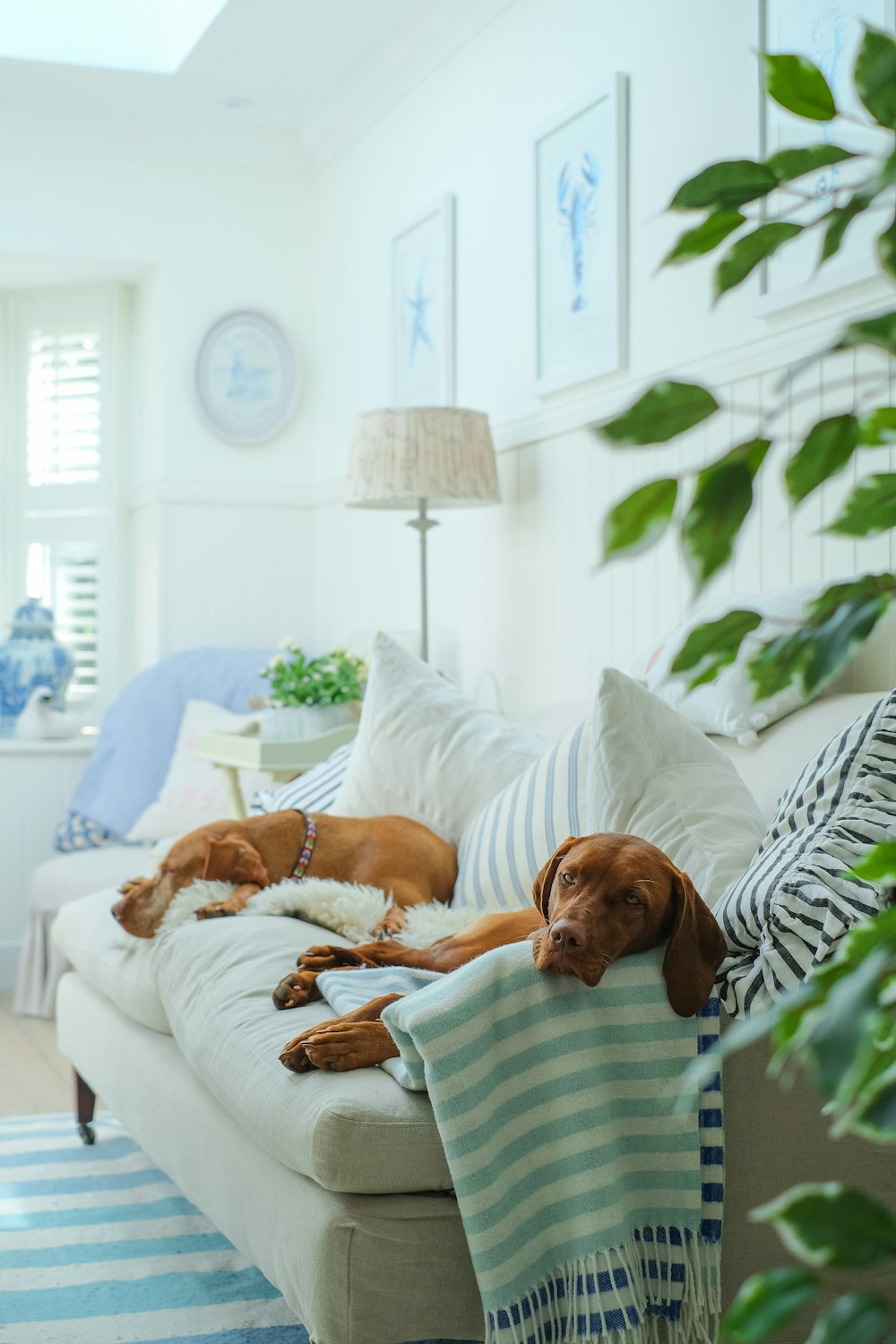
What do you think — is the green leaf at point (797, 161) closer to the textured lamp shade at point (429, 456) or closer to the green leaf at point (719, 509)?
the green leaf at point (719, 509)

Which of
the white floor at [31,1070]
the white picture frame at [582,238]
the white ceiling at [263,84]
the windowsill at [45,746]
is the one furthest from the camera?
the windowsill at [45,746]

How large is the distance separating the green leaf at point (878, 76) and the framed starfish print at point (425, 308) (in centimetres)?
322

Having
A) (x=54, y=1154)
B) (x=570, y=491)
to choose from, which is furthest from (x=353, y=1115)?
(x=570, y=491)

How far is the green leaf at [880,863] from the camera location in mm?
530

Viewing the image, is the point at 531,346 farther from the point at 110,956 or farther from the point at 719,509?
the point at 719,509

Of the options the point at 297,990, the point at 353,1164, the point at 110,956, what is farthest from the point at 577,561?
the point at 353,1164

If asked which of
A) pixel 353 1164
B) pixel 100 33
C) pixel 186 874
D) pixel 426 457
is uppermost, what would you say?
pixel 100 33

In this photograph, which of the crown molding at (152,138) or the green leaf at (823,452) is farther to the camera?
the crown molding at (152,138)

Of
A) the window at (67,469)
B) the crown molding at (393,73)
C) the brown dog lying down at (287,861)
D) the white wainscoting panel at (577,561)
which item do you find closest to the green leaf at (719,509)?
the white wainscoting panel at (577,561)

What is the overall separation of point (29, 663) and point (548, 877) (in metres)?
3.48

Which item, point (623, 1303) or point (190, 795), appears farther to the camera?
point (190, 795)

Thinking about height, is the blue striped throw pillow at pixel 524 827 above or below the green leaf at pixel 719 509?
below

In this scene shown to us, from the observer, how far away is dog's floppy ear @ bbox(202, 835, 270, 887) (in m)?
2.22

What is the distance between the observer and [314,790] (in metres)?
2.70
